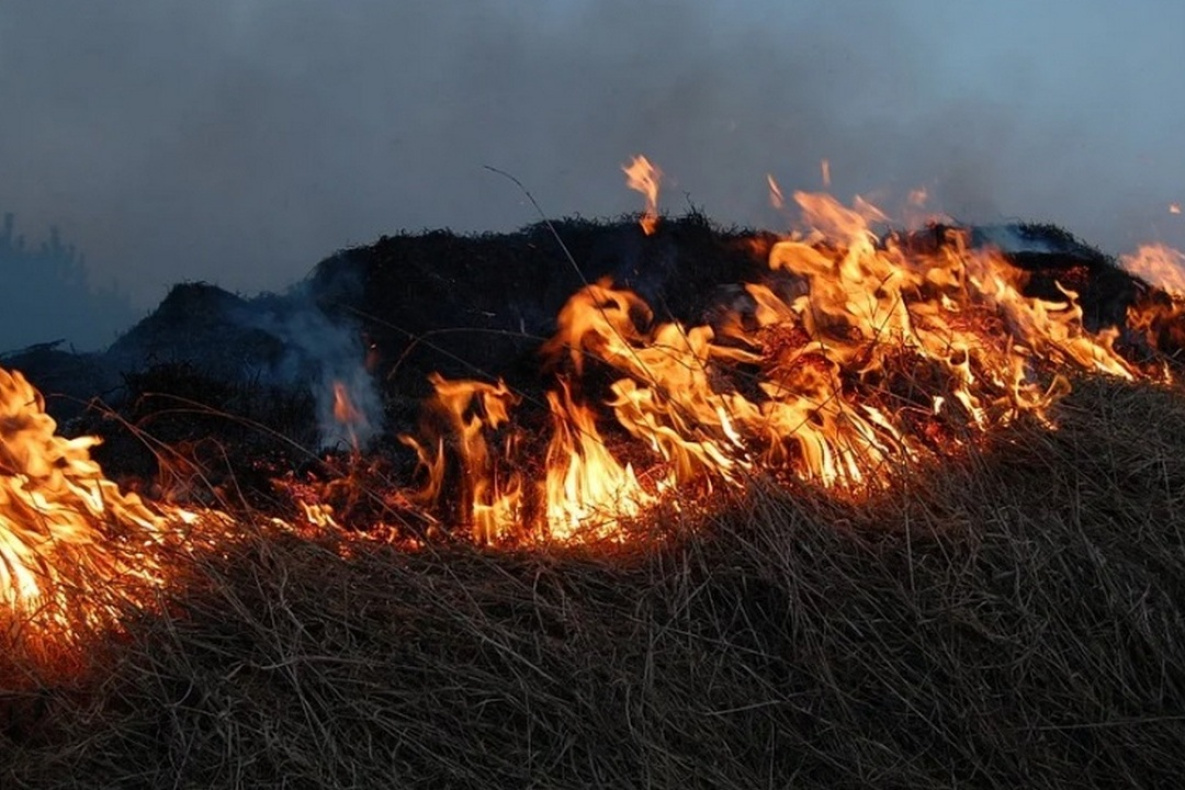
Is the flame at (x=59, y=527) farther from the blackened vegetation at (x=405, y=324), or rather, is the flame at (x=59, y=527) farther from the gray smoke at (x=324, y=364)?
the gray smoke at (x=324, y=364)

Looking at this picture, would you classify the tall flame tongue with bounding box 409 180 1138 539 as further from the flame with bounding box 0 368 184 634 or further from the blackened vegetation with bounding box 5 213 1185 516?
the flame with bounding box 0 368 184 634

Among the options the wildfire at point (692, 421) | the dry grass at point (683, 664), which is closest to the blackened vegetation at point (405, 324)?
the wildfire at point (692, 421)

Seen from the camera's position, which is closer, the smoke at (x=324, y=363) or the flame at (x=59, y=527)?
the flame at (x=59, y=527)

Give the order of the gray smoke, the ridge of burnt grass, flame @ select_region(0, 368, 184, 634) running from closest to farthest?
1. flame @ select_region(0, 368, 184, 634)
2. the gray smoke
3. the ridge of burnt grass

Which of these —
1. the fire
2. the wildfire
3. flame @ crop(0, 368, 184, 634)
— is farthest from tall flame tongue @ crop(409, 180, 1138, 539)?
the fire

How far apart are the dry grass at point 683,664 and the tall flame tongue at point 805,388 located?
417 mm

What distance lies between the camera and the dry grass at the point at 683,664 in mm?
3156

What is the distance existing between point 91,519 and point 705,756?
206cm

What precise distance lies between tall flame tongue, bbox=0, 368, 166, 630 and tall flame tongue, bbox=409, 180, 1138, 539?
1174 millimetres

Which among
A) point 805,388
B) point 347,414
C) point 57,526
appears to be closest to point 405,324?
point 347,414

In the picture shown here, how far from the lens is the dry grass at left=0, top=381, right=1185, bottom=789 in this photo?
124 inches

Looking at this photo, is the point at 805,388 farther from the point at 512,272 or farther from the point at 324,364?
the point at 512,272

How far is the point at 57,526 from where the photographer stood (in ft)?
12.6

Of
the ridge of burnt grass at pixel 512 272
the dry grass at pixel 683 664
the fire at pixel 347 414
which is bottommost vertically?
the dry grass at pixel 683 664
